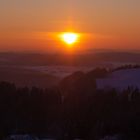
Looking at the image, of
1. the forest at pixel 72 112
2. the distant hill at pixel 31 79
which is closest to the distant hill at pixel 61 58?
the distant hill at pixel 31 79

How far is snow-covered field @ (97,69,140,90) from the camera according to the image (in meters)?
22.9

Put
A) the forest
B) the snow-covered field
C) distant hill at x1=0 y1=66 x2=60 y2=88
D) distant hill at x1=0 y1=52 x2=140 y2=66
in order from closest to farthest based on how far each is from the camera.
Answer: the forest
the snow-covered field
distant hill at x1=0 y1=66 x2=60 y2=88
distant hill at x1=0 y1=52 x2=140 y2=66

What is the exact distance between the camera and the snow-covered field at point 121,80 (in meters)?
22.9

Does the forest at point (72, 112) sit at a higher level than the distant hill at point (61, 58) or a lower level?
lower

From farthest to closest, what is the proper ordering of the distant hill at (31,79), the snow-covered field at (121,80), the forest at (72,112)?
the distant hill at (31,79) → the snow-covered field at (121,80) → the forest at (72,112)

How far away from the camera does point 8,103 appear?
70.5ft

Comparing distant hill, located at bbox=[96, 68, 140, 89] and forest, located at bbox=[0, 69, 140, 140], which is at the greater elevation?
distant hill, located at bbox=[96, 68, 140, 89]


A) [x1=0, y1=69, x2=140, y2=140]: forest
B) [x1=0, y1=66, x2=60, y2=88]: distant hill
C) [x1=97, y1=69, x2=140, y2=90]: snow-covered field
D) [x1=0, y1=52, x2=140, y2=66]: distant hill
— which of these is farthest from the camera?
[x1=0, y1=52, x2=140, y2=66]: distant hill

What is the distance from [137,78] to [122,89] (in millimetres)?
2309

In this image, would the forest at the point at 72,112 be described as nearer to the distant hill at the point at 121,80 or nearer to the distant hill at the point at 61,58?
the distant hill at the point at 121,80

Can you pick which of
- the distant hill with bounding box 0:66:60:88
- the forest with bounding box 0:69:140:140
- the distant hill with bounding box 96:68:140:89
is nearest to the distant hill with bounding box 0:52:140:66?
the distant hill with bounding box 0:66:60:88

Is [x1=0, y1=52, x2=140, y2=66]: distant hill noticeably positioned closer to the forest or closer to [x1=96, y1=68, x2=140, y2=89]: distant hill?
[x1=96, y1=68, x2=140, y2=89]: distant hill

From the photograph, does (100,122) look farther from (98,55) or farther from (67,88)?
(98,55)

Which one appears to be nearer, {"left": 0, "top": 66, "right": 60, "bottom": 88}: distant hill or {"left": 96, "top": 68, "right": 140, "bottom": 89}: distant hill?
{"left": 96, "top": 68, "right": 140, "bottom": 89}: distant hill
